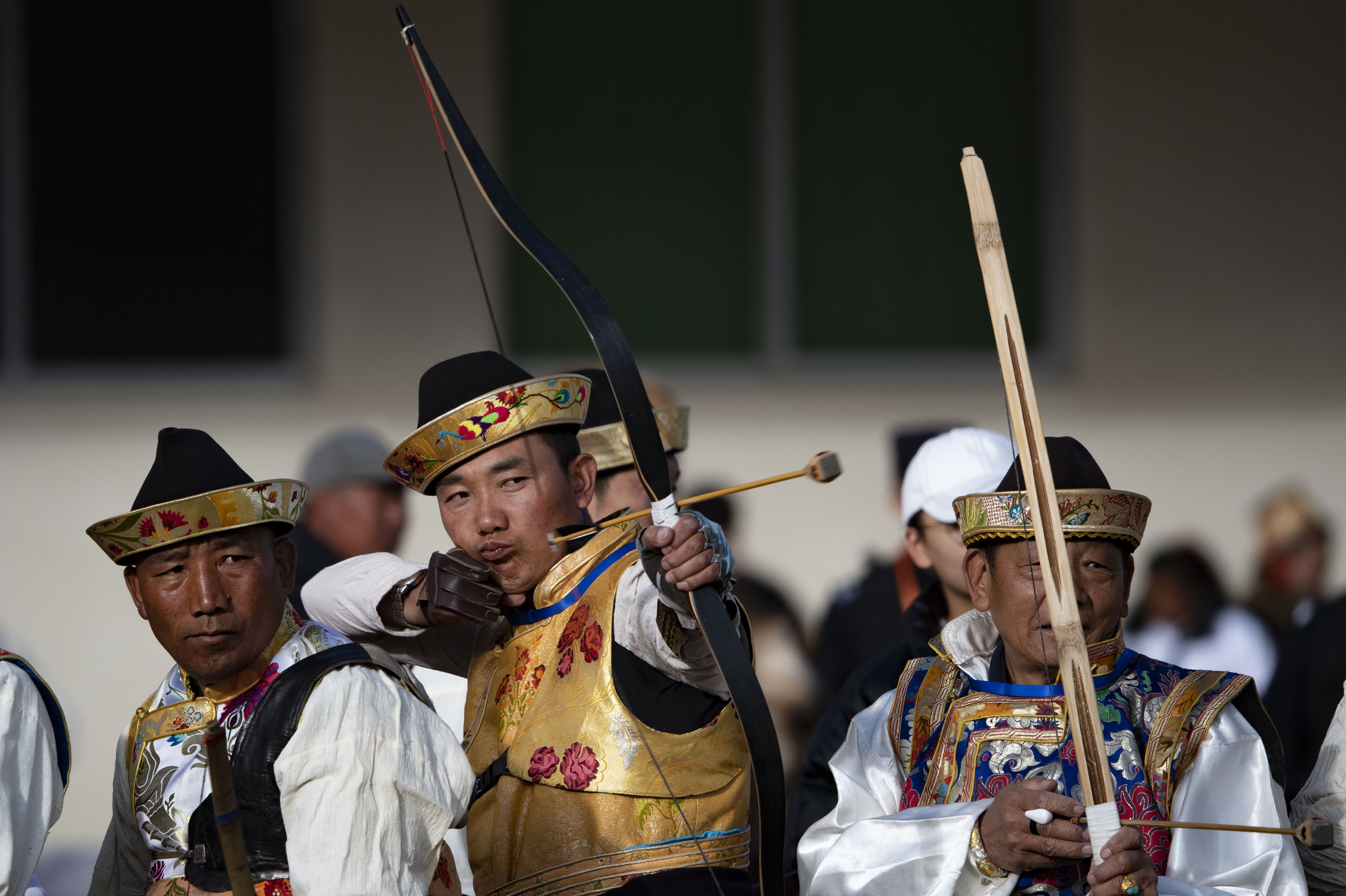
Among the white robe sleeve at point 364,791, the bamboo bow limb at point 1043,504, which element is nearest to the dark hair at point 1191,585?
the bamboo bow limb at point 1043,504

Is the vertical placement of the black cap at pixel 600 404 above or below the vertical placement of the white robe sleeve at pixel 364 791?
above

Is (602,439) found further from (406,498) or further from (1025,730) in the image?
(406,498)

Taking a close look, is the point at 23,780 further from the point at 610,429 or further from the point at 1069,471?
the point at 1069,471

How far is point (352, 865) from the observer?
6.20 feet

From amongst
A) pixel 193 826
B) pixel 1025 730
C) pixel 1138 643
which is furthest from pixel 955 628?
pixel 1138 643

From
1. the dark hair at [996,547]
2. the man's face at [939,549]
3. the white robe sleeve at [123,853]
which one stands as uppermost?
the dark hair at [996,547]

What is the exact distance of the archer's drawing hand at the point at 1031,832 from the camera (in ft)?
7.20

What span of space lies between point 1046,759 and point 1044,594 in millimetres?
266

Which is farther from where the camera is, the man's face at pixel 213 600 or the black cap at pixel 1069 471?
the black cap at pixel 1069 471

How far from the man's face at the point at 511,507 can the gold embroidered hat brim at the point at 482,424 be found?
0.02m

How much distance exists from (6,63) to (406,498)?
2672 millimetres

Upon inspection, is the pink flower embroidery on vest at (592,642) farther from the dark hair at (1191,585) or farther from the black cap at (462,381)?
the dark hair at (1191,585)

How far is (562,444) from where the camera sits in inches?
107

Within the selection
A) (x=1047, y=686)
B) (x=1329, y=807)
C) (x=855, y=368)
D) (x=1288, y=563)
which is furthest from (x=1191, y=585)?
(x=1047, y=686)
